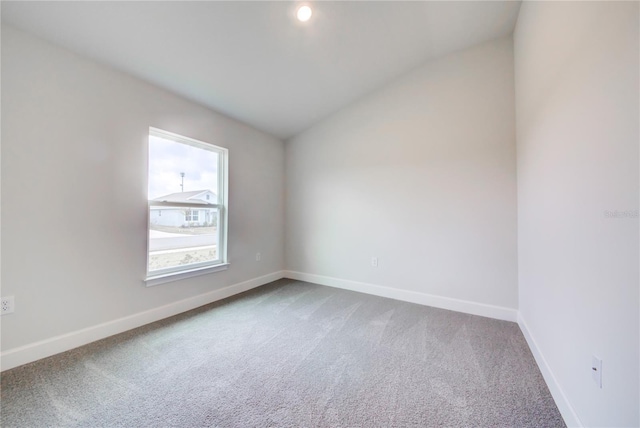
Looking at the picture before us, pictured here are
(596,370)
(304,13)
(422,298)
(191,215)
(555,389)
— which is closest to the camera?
(596,370)

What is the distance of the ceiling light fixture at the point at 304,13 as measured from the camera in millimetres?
1978

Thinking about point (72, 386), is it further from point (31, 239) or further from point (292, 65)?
point (292, 65)

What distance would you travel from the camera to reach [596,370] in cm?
105

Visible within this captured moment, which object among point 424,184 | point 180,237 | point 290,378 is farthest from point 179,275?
point 424,184

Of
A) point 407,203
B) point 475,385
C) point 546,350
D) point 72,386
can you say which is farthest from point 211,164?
point 546,350

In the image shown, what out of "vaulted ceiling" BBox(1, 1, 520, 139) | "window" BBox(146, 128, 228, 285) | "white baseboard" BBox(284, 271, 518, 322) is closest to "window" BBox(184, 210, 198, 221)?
"window" BBox(146, 128, 228, 285)

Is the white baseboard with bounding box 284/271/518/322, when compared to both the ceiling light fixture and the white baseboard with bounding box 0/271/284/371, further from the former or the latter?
the ceiling light fixture

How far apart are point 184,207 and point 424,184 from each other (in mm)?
2816

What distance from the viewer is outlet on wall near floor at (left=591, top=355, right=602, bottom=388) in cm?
102

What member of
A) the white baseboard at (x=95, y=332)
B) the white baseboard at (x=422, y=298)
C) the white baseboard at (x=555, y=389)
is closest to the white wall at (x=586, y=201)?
the white baseboard at (x=555, y=389)

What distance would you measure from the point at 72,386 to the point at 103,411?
15.8 inches

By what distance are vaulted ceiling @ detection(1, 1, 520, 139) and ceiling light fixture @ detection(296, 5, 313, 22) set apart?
4 cm

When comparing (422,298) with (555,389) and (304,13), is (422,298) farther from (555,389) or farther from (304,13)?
(304,13)

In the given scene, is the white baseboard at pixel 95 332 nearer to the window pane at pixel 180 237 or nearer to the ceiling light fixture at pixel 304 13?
the window pane at pixel 180 237
